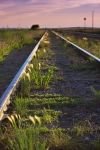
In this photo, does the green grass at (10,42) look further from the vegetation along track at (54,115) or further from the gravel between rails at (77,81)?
the vegetation along track at (54,115)

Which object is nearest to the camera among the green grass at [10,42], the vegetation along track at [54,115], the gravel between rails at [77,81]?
the vegetation along track at [54,115]

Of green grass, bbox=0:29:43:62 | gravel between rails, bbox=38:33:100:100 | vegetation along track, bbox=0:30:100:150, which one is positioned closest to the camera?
Result: vegetation along track, bbox=0:30:100:150

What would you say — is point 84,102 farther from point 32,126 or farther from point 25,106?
Result: point 32,126

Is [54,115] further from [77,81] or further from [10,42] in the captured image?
[10,42]

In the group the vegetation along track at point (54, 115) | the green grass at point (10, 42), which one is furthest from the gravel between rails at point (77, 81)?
the green grass at point (10, 42)

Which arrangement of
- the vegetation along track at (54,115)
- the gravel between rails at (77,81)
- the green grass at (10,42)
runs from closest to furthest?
the vegetation along track at (54,115)
the gravel between rails at (77,81)
the green grass at (10,42)

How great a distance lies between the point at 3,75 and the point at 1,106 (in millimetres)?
6004

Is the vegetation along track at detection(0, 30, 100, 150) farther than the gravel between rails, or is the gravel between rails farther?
the gravel between rails

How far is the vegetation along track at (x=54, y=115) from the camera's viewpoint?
4.75 meters

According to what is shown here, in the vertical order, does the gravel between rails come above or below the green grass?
above

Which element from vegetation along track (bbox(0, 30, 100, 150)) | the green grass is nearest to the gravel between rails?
vegetation along track (bbox(0, 30, 100, 150))

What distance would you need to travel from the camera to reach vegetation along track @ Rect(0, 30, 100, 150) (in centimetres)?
475

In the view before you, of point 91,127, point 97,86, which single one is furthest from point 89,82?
point 91,127

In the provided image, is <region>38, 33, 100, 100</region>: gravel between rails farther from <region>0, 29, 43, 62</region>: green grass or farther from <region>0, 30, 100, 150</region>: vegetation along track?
<region>0, 29, 43, 62</region>: green grass
